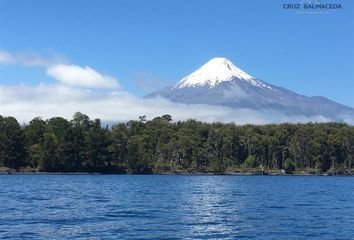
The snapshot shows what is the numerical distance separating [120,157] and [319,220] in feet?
428

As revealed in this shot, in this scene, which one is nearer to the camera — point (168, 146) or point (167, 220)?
point (167, 220)

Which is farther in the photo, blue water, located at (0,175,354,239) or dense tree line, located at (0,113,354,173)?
dense tree line, located at (0,113,354,173)

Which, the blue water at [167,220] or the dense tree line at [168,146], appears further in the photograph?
the dense tree line at [168,146]

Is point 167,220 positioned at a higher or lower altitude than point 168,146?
lower

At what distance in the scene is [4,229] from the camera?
97.5 feet

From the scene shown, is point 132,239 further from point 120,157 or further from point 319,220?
point 120,157

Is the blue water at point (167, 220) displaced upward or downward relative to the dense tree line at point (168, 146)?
downward

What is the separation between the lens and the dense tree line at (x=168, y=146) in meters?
150

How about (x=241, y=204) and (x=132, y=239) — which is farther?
(x=241, y=204)

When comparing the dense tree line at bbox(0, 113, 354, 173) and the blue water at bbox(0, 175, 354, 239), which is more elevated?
the dense tree line at bbox(0, 113, 354, 173)

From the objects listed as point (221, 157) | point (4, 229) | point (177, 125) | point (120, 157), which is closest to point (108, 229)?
point (4, 229)

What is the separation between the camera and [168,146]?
570ft

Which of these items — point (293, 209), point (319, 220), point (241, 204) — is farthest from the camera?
point (241, 204)

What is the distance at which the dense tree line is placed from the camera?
150m
